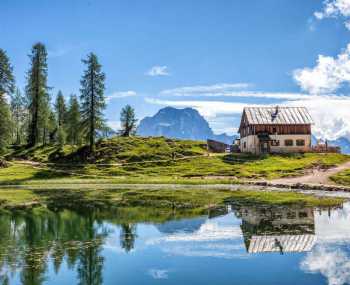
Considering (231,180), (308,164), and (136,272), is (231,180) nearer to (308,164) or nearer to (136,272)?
(308,164)

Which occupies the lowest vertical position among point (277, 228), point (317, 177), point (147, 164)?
point (277, 228)

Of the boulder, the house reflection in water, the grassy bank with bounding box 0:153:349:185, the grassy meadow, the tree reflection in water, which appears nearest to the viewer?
the tree reflection in water

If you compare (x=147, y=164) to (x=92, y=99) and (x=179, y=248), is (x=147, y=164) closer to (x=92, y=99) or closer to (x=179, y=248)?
(x=92, y=99)

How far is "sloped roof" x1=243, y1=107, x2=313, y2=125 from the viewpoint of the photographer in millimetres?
94875

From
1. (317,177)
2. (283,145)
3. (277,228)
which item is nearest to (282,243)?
(277,228)

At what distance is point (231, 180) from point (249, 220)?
106ft

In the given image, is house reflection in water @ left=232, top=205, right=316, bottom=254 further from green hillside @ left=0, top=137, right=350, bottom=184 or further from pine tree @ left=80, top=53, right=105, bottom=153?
pine tree @ left=80, top=53, right=105, bottom=153

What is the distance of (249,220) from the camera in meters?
32.7

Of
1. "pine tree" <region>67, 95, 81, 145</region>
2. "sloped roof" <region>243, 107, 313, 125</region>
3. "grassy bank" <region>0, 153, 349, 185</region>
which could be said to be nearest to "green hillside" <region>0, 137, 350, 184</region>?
"grassy bank" <region>0, 153, 349, 185</region>

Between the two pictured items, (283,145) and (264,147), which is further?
(283,145)

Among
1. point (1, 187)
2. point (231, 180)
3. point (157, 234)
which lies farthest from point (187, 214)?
point (1, 187)

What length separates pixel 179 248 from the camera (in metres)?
24.0

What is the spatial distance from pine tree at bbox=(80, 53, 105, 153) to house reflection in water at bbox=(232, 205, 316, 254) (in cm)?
5497

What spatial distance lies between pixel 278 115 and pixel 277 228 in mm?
71448
